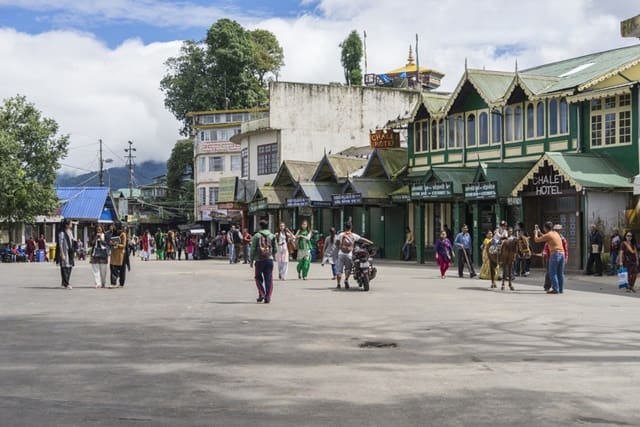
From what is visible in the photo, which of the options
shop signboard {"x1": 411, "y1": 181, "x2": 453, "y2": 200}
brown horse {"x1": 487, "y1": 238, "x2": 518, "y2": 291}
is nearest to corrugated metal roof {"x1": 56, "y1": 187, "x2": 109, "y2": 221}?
shop signboard {"x1": 411, "y1": 181, "x2": 453, "y2": 200}

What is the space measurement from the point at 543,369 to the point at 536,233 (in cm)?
1796

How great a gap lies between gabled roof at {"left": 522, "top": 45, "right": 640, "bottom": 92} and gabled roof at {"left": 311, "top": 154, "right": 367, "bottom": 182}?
490 inches

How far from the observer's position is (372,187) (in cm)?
4256

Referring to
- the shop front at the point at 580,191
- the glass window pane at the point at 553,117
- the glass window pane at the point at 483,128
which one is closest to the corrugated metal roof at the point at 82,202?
the glass window pane at the point at 483,128

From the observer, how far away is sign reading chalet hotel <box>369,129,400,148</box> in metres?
46.9

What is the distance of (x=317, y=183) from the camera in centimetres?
4762

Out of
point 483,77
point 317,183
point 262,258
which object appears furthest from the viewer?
point 317,183

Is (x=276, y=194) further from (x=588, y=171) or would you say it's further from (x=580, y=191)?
(x=580, y=191)

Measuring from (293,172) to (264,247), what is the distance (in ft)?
108

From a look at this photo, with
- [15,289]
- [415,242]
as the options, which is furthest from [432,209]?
[15,289]

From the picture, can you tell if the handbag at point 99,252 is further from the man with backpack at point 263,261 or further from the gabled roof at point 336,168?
the gabled roof at point 336,168

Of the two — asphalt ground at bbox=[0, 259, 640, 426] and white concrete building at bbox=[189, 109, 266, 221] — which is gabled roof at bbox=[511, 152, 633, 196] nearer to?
asphalt ground at bbox=[0, 259, 640, 426]

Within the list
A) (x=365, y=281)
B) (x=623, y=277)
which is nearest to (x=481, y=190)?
(x=623, y=277)

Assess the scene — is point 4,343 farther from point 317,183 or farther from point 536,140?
point 317,183
